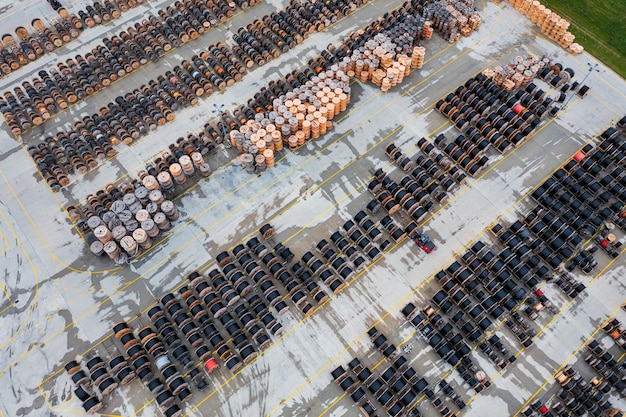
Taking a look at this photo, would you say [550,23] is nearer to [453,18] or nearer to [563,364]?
[453,18]

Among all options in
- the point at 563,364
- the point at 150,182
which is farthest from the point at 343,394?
the point at 150,182

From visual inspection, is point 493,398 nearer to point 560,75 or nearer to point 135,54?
point 560,75

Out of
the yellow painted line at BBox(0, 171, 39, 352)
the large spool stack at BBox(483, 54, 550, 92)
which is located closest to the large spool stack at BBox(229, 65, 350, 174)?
the large spool stack at BBox(483, 54, 550, 92)

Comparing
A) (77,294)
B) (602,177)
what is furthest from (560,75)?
(77,294)

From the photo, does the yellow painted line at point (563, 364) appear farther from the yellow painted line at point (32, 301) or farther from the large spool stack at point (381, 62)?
the yellow painted line at point (32, 301)

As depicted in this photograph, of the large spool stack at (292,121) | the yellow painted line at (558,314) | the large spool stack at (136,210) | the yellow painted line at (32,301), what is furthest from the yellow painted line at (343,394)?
the yellow painted line at (32,301)
